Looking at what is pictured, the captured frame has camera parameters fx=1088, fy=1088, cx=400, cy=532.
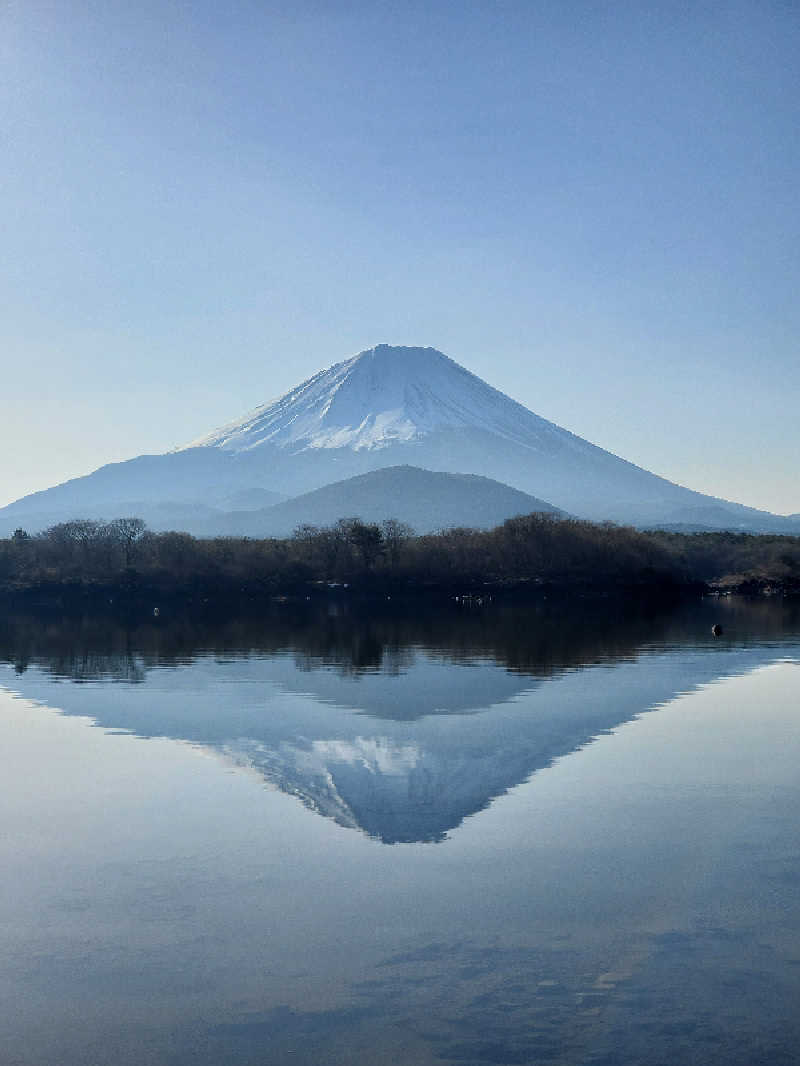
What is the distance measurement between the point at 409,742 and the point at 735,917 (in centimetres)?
918

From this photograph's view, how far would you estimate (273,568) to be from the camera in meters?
86.3

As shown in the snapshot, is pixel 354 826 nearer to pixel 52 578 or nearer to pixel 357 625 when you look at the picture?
pixel 357 625

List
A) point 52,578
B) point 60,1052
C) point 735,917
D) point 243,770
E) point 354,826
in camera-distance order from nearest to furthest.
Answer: point 60,1052
point 735,917
point 354,826
point 243,770
point 52,578

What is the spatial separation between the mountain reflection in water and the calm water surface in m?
0.14

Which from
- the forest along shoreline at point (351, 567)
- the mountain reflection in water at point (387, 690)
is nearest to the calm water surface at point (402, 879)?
the mountain reflection in water at point (387, 690)

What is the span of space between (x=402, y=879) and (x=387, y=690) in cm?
1490

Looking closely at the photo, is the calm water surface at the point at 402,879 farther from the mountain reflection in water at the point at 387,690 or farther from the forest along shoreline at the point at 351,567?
the forest along shoreline at the point at 351,567

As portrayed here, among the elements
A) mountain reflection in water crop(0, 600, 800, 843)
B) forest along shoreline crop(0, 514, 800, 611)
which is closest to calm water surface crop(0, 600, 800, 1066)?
mountain reflection in water crop(0, 600, 800, 843)

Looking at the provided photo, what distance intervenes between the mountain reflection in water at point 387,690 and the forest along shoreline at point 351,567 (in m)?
31.8

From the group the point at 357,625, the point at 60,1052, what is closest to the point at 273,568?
the point at 357,625

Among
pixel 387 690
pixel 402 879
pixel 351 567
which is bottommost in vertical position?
pixel 402 879

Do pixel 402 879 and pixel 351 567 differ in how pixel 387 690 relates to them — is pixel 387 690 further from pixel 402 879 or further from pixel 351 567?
pixel 351 567

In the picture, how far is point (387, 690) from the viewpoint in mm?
25594

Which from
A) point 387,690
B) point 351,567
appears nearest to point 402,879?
point 387,690
